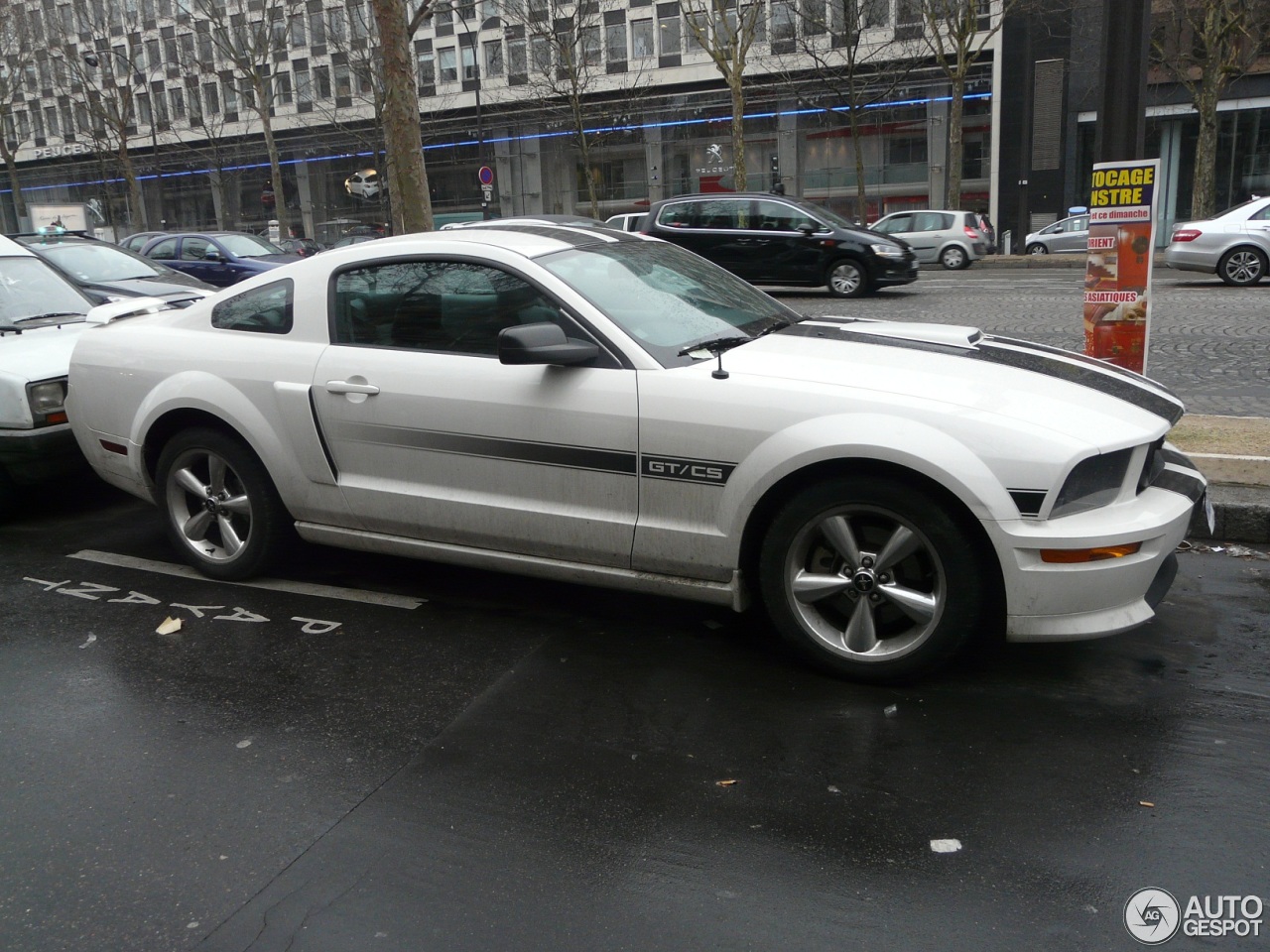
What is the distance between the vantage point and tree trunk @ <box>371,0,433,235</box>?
507 inches

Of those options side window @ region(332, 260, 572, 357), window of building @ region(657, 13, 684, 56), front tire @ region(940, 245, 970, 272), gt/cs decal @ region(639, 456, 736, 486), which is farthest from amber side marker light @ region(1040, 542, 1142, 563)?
window of building @ region(657, 13, 684, 56)

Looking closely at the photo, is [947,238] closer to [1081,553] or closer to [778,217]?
[778,217]

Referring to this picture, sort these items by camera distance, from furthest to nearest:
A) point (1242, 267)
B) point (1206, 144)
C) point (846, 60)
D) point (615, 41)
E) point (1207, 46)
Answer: point (615, 41) < point (846, 60) < point (1206, 144) < point (1207, 46) < point (1242, 267)

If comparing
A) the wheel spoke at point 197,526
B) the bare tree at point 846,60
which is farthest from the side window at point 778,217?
the bare tree at point 846,60

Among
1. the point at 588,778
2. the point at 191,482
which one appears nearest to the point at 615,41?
the point at 191,482

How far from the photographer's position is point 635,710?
3803mm

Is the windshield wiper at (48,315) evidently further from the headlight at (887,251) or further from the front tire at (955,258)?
the front tire at (955,258)

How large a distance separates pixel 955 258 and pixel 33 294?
2245cm

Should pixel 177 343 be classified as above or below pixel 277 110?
below

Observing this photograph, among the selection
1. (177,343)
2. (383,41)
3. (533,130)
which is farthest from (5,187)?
(177,343)

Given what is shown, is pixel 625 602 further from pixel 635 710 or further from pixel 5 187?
pixel 5 187

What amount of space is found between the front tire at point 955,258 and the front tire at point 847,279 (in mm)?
9825

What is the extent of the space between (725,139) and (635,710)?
140 feet

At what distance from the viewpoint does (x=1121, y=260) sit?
613 centimetres
